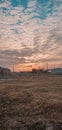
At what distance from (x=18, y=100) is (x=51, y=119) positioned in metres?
6.60

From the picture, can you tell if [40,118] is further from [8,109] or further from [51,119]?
[8,109]

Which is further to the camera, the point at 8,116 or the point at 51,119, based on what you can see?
the point at 8,116

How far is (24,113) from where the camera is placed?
57.9 ft

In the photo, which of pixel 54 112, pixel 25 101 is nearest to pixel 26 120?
pixel 54 112

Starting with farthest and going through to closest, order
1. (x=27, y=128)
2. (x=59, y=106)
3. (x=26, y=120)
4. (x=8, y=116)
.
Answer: (x=59, y=106)
(x=8, y=116)
(x=26, y=120)
(x=27, y=128)

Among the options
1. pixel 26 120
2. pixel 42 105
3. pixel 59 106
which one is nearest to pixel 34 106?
pixel 42 105

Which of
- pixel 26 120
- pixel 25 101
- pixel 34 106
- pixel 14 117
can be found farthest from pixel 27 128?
pixel 25 101

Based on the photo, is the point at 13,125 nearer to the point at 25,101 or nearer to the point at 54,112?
the point at 54,112

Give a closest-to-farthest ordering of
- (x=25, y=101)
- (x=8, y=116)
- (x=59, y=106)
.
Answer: (x=8, y=116) < (x=59, y=106) < (x=25, y=101)

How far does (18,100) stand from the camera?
71.9 ft

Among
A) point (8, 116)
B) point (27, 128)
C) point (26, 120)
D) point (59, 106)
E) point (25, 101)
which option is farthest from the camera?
A: point (25, 101)

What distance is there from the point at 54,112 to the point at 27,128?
3.21 m

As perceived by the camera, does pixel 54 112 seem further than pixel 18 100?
No

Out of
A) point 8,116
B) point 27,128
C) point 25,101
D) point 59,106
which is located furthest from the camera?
point 25,101
